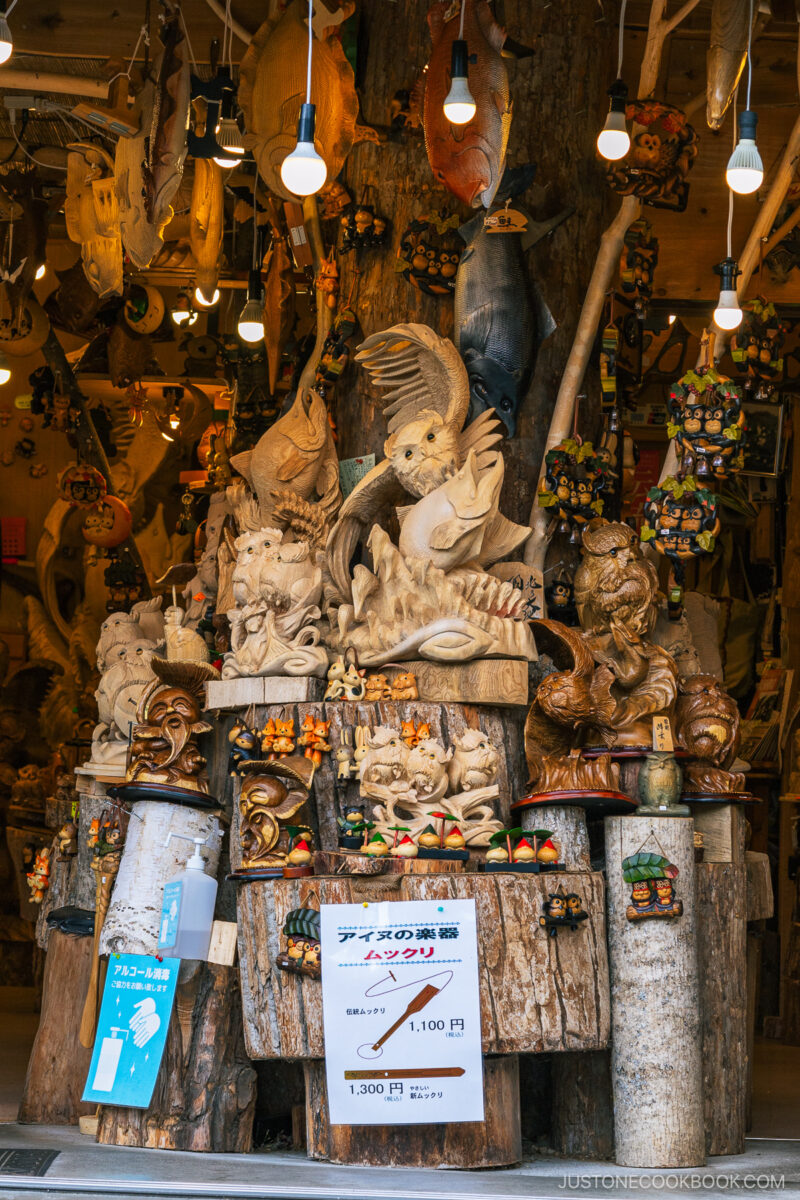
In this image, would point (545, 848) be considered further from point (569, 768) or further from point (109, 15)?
point (109, 15)

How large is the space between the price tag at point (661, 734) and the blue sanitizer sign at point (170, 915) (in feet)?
5.71

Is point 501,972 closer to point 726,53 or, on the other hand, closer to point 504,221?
point 504,221

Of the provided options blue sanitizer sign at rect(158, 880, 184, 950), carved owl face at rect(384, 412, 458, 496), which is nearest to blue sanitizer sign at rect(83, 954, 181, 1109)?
blue sanitizer sign at rect(158, 880, 184, 950)

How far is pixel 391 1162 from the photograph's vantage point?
532 cm

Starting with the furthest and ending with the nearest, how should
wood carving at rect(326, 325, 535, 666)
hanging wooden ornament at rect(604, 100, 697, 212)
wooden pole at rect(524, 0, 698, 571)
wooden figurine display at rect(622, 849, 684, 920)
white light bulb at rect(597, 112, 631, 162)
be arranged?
wooden pole at rect(524, 0, 698, 571), hanging wooden ornament at rect(604, 100, 697, 212), wood carving at rect(326, 325, 535, 666), white light bulb at rect(597, 112, 631, 162), wooden figurine display at rect(622, 849, 684, 920)

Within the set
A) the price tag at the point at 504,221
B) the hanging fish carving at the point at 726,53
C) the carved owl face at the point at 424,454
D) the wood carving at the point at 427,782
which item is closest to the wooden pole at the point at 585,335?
the price tag at the point at 504,221

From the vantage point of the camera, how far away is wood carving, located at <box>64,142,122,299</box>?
269 inches

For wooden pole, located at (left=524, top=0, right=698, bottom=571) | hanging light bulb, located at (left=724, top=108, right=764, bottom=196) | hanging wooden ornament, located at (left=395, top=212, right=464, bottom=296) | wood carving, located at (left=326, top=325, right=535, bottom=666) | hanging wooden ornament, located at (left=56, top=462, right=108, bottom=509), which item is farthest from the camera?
hanging wooden ornament, located at (left=56, top=462, right=108, bottom=509)

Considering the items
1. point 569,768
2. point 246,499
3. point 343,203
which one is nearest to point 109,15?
point 343,203

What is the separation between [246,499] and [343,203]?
1377mm

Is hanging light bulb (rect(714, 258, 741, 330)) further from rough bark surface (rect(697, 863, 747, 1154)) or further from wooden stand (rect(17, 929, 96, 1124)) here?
wooden stand (rect(17, 929, 96, 1124))

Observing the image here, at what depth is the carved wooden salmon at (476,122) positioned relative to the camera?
560cm

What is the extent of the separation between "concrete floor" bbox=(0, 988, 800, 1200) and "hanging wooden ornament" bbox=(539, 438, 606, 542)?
2.41 metres

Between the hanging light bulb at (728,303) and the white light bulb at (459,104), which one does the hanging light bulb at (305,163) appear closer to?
the white light bulb at (459,104)
